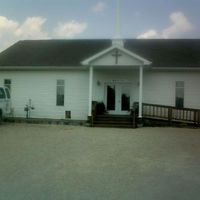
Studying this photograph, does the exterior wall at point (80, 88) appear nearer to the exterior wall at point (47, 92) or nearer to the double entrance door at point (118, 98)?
the exterior wall at point (47, 92)

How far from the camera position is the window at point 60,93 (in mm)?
23422

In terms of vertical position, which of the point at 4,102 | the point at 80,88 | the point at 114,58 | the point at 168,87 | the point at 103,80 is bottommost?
the point at 4,102

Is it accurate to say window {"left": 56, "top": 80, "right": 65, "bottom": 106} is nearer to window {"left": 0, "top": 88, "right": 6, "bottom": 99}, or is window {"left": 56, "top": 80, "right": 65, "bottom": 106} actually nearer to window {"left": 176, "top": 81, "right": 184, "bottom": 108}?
window {"left": 0, "top": 88, "right": 6, "bottom": 99}

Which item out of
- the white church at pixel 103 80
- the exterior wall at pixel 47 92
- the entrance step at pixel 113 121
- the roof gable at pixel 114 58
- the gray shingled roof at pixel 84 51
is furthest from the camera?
the gray shingled roof at pixel 84 51

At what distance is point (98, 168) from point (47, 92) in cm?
1515

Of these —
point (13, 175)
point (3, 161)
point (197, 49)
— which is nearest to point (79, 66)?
point (197, 49)

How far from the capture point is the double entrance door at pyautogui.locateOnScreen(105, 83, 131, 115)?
76.2 ft

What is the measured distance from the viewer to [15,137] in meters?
14.7

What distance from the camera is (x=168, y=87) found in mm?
22344

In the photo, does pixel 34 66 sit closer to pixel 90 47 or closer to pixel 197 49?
pixel 90 47

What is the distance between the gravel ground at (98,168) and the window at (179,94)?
306 inches

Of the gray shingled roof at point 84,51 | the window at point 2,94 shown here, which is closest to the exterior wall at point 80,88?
the gray shingled roof at point 84,51

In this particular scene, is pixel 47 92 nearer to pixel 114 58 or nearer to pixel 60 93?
pixel 60 93

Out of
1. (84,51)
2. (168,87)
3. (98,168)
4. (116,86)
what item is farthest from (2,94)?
(98,168)
